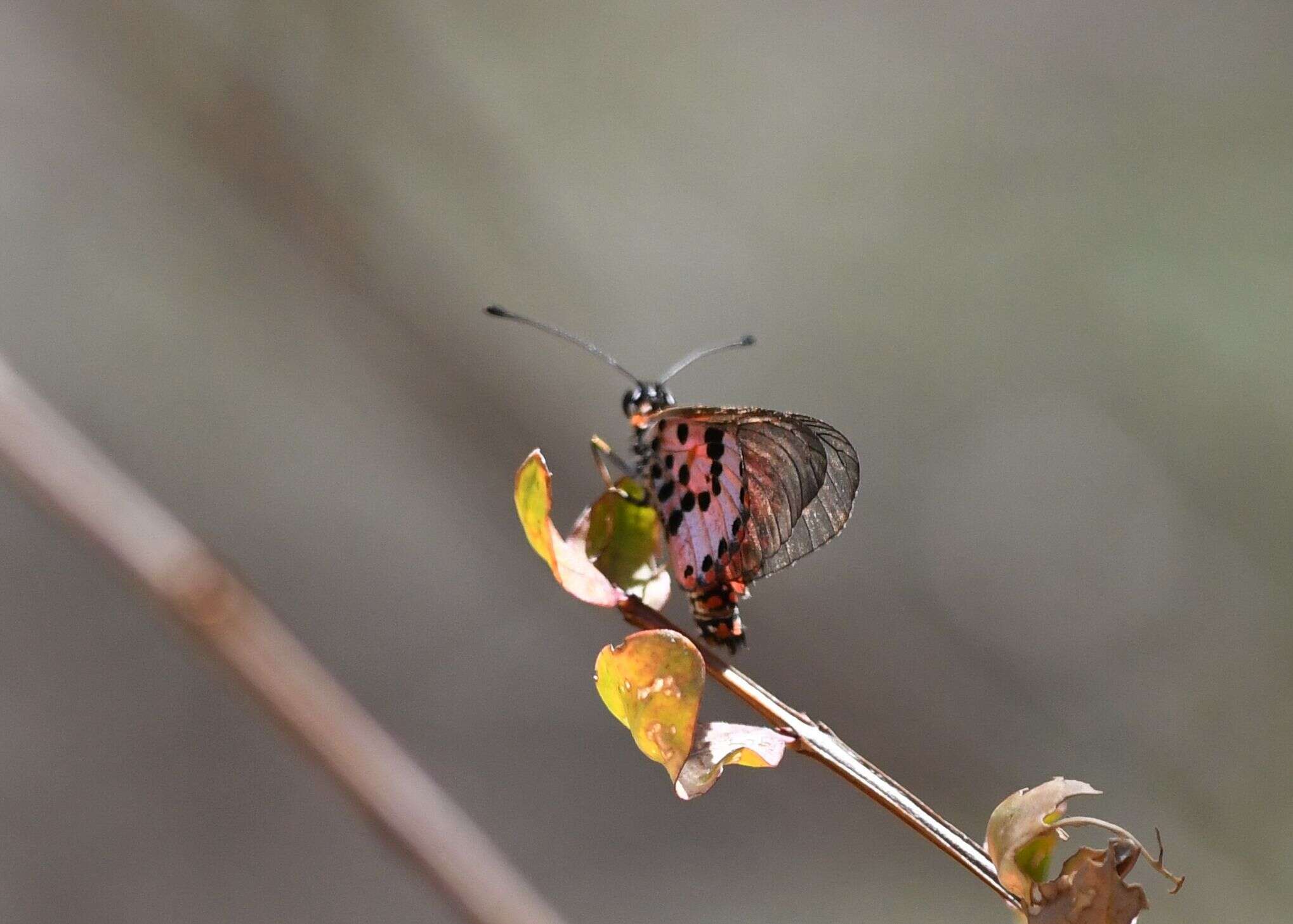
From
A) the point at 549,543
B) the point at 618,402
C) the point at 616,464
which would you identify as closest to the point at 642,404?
the point at 616,464

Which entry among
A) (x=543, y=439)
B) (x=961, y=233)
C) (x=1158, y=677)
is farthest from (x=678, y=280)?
(x=1158, y=677)

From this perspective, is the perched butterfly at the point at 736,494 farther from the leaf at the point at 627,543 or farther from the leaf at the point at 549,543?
the leaf at the point at 549,543

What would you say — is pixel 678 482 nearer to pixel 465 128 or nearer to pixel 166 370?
pixel 465 128

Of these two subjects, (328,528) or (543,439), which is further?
(328,528)

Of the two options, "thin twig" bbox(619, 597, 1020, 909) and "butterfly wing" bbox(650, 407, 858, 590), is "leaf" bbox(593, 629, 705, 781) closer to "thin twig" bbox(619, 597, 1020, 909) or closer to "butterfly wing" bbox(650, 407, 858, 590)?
"thin twig" bbox(619, 597, 1020, 909)

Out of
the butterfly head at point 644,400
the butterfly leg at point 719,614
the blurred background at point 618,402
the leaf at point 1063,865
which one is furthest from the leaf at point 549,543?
the blurred background at point 618,402

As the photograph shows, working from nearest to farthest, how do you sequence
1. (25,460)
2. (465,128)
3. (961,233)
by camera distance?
(25,460) → (465,128) → (961,233)

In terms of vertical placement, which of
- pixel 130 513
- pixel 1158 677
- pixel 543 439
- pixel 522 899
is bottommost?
pixel 1158 677

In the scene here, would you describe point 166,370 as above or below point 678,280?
above

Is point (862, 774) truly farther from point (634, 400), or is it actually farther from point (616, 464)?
point (634, 400)
